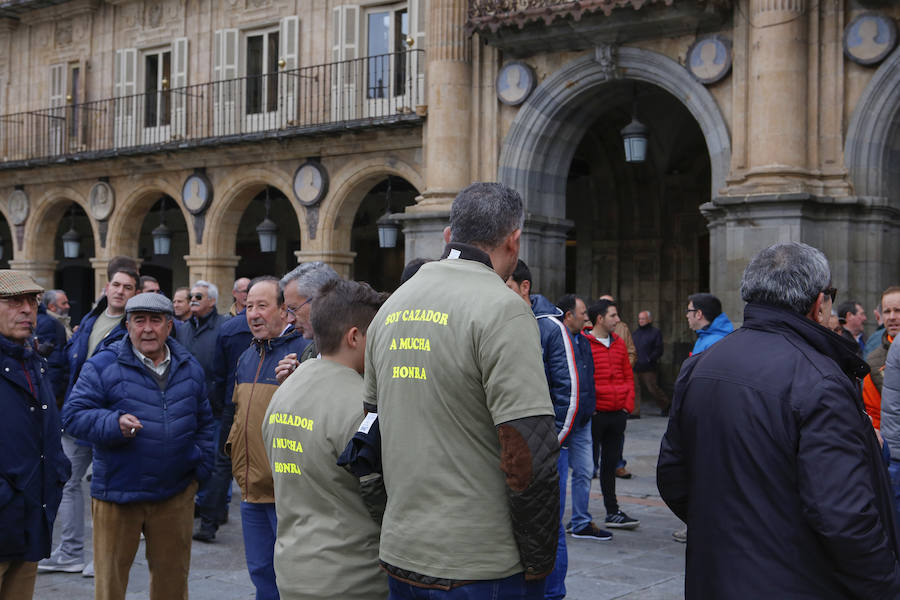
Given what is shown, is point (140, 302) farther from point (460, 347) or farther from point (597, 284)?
point (597, 284)

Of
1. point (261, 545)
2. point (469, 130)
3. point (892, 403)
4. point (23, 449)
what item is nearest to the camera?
point (23, 449)

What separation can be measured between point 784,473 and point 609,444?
5562mm

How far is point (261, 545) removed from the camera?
4.59 metres

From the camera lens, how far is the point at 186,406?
16.6ft

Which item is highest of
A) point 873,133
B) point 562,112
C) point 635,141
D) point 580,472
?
point 562,112

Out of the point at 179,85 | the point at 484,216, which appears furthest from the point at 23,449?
the point at 179,85

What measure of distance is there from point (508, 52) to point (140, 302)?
11680 millimetres

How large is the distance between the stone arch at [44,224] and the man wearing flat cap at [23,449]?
19.5 m

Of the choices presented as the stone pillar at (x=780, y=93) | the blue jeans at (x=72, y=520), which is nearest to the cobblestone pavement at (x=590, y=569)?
the blue jeans at (x=72, y=520)

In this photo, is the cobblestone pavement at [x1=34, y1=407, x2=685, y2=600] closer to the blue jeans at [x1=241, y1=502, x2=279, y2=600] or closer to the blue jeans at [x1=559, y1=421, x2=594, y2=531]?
the blue jeans at [x1=559, y1=421, x2=594, y2=531]

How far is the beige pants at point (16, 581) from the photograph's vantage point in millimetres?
4289

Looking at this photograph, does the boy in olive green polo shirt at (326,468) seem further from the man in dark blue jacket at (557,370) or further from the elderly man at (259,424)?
the man in dark blue jacket at (557,370)

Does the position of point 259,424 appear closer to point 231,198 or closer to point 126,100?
point 231,198

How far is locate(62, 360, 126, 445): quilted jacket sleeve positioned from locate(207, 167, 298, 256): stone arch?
48.1ft
